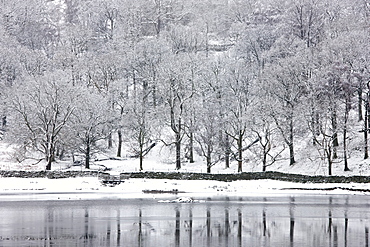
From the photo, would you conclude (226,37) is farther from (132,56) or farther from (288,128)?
(288,128)

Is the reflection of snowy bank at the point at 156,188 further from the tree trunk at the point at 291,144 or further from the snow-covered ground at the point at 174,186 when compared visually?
the tree trunk at the point at 291,144

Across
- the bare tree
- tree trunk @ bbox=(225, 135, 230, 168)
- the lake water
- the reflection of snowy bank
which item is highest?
the bare tree

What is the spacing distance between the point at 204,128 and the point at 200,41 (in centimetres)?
4134

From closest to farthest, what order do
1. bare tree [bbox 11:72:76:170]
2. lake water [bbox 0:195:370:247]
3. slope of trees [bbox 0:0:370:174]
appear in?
lake water [bbox 0:195:370:247] → slope of trees [bbox 0:0:370:174] → bare tree [bbox 11:72:76:170]

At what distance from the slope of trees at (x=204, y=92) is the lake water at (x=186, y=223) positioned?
20.4 metres

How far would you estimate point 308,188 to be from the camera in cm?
5491

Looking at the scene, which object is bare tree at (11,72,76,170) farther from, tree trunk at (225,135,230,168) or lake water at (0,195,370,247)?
lake water at (0,195,370,247)

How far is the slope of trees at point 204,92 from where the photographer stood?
6297 centimetres

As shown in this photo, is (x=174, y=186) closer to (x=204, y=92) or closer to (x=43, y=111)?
(x=43, y=111)

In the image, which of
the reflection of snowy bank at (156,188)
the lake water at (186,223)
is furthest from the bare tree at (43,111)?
the lake water at (186,223)

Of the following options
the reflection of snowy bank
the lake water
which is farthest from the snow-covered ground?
the lake water

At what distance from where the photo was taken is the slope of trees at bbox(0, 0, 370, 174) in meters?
63.0

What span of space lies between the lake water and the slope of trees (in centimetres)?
2043

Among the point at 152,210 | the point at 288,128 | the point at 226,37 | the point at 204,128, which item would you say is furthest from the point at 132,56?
the point at 152,210
